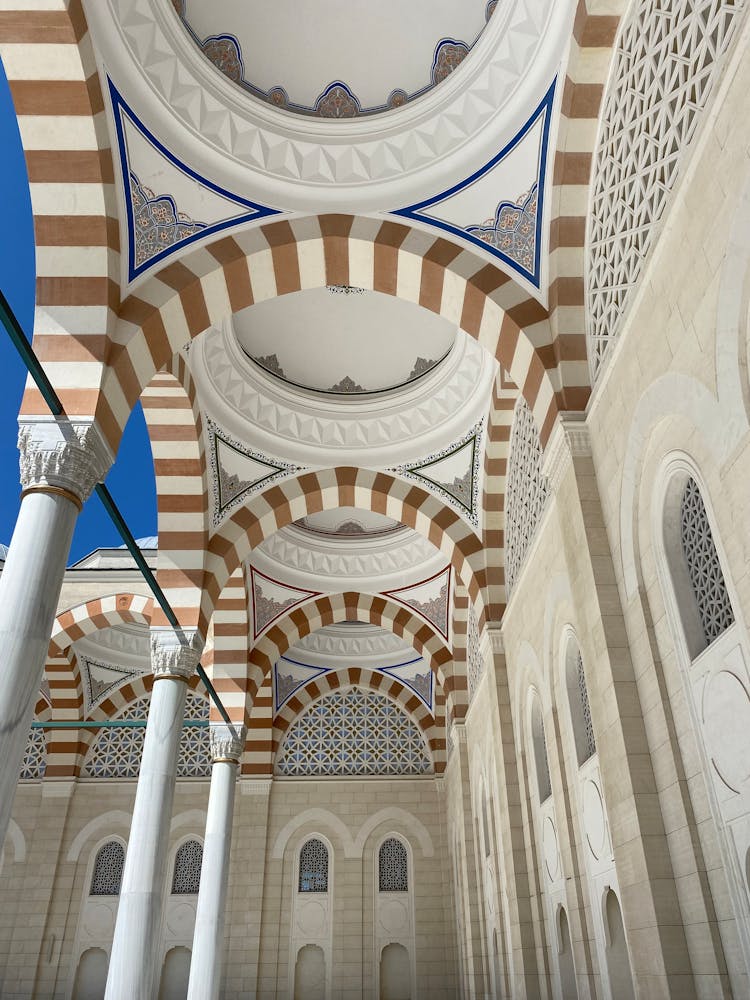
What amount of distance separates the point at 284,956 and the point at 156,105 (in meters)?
10.3

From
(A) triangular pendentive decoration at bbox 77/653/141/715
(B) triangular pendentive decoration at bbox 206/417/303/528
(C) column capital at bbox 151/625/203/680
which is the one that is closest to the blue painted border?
(B) triangular pendentive decoration at bbox 206/417/303/528

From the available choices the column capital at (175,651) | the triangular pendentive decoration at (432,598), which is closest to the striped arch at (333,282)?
the column capital at (175,651)

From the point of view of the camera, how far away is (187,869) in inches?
445

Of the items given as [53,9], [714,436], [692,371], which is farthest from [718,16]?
[53,9]

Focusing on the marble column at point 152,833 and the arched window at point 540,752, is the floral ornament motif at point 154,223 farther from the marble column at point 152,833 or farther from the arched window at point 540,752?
the arched window at point 540,752

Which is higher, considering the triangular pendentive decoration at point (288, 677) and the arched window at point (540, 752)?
the triangular pendentive decoration at point (288, 677)

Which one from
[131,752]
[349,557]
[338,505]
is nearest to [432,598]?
[349,557]

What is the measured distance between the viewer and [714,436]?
2.81 m

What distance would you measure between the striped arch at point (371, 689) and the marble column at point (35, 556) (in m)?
8.34

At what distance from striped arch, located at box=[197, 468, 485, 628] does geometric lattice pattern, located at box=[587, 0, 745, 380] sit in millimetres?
3408

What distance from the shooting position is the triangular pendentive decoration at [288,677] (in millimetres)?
11797

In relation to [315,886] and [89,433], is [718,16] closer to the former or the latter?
[89,433]

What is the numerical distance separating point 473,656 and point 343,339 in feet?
12.4

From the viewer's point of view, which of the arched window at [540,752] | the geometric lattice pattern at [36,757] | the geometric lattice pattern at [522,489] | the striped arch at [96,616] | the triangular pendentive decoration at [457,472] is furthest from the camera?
the geometric lattice pattern at [36,757]
